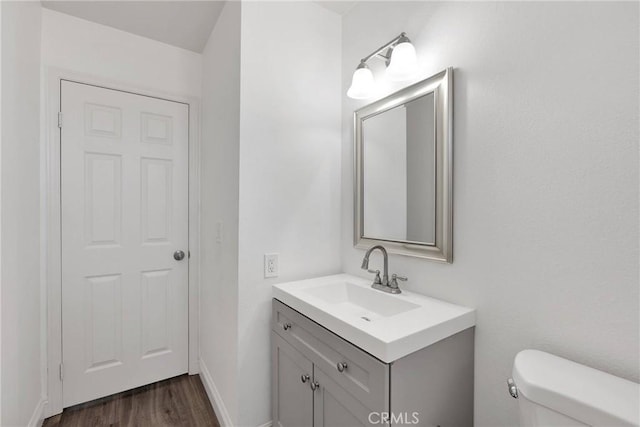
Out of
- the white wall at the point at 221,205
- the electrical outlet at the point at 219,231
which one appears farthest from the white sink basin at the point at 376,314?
the electrical outlet at the point at 219,231

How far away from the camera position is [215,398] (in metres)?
1.80

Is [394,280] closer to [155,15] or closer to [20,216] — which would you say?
[20,216]

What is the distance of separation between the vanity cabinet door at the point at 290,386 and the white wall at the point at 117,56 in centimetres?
190

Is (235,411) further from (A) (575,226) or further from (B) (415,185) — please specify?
(A) (575,226)

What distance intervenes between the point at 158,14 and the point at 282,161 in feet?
4.07

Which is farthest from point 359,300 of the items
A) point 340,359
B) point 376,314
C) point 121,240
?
point 121,240

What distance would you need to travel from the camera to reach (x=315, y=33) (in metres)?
1.72

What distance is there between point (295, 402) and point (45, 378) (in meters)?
1.58

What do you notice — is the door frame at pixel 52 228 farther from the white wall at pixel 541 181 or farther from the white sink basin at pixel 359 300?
the white wall at pixel 541 181

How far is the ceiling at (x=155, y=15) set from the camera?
1.72 metres

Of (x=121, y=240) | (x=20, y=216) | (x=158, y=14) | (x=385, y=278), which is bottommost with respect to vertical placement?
(x=385, y=278)

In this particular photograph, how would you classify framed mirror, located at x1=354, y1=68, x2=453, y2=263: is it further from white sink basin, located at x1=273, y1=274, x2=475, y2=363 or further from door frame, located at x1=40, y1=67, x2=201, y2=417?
door frame, located at x1=40, y1=67, x2=201, y2=417

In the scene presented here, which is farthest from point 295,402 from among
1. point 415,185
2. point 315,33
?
point 315,33

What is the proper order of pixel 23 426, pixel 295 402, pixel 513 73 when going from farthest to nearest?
pixel 23 426 < pixel 295 402 < pixel 513 73
